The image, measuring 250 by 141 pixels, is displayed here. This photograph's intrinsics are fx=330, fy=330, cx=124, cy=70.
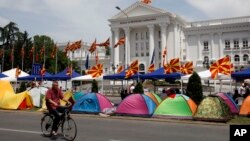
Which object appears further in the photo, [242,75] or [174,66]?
[174,66]

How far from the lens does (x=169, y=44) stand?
8869cm

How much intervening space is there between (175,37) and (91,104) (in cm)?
7116

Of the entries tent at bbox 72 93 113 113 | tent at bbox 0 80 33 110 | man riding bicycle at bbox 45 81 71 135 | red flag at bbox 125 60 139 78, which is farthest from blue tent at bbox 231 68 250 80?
man riding bicycle at bbox 45 81 71 135

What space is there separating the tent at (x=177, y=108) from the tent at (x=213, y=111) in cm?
65

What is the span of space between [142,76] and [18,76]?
1576cm

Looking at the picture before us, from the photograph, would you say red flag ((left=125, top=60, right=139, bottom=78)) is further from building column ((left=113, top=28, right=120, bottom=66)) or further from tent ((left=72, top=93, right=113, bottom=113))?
building column ((left=113, top=28, right=120, bottom=66))

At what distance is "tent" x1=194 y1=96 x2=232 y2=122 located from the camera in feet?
48.4

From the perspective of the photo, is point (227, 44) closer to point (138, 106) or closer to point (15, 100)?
point (15, 100)

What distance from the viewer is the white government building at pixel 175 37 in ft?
254

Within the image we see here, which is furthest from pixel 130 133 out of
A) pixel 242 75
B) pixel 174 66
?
pixel 174 66

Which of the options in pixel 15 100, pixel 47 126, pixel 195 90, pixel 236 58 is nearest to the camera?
pixel 47 126

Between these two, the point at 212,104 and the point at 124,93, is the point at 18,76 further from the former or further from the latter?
the point at 212,104

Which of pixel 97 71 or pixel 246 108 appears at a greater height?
pixel 97 71

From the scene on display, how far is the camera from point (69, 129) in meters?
9.98
